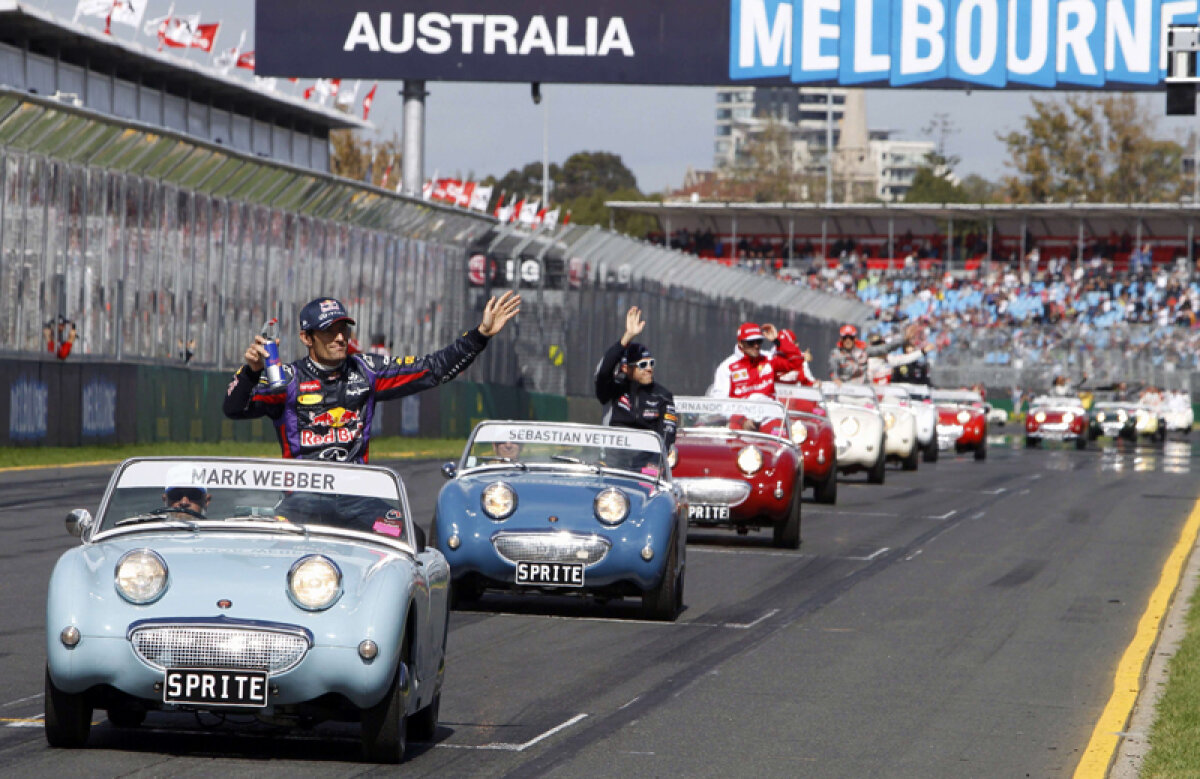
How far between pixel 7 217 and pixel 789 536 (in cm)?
1272

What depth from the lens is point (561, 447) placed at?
1219 cm

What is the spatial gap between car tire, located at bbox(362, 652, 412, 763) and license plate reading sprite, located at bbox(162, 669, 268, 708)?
1.31ft

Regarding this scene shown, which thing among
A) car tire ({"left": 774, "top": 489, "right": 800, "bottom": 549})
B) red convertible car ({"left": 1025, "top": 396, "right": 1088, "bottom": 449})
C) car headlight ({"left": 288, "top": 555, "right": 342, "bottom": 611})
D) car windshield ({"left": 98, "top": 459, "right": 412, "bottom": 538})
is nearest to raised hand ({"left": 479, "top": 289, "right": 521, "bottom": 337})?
car windshield ({"left": 98, "top": 459, "right": 412, "bottom": 538})

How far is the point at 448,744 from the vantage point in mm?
7441

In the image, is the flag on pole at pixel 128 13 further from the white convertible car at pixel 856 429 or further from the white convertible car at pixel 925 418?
the white convertible car at pixel 856 429

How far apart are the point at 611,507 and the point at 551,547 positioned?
0.40 meters

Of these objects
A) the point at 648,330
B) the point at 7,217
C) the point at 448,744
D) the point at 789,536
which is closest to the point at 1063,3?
the point at 648,330

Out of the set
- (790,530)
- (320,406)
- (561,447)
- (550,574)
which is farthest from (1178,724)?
(790,530)

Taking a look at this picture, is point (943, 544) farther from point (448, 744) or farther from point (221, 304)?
point (221, 304)

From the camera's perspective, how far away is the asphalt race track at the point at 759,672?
7.21 meters

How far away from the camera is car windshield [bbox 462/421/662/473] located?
12055 mm

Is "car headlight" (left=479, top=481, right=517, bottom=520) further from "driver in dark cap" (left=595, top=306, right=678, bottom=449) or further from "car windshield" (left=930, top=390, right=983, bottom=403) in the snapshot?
"car windshield" (left=930, top=390, right=983, bottom=403)

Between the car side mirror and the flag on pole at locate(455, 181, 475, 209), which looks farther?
the flag on pole at locate(455, 181, 475, 209)

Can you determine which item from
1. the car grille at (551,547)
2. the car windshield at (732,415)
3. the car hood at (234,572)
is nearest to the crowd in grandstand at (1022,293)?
the car windshield at (732,415)
